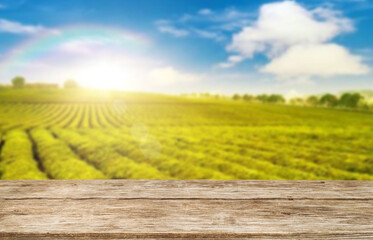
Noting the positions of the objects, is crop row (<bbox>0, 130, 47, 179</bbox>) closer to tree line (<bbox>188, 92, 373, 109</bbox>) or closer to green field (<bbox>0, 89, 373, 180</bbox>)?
green field (<bbox>0, 89, 373, 180</bbox>)

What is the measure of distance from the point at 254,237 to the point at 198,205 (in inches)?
14.7

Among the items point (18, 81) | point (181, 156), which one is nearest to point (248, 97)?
point (18, 81)

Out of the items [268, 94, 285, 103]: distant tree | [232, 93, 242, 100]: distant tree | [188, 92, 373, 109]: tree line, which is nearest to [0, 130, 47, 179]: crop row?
[188, 92, 373, 109]: tree line

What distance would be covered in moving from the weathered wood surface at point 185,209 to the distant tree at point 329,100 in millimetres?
63790

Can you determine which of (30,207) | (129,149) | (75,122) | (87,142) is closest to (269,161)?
(129,149)

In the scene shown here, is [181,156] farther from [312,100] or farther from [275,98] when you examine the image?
[275,98]

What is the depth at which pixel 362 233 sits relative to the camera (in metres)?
1.32

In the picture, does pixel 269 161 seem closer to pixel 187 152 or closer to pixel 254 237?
pixel 187 152

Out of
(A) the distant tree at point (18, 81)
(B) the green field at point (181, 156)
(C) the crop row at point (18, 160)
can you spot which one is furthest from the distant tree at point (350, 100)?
(A) the distant tree at point (18, 81)

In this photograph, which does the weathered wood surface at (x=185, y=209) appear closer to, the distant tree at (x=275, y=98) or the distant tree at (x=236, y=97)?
the distant tree at (x=275, y=98)

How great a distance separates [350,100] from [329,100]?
5.67 meters

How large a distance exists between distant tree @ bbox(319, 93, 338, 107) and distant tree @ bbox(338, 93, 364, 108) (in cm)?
164

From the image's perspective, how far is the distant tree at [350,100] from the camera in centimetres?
5456

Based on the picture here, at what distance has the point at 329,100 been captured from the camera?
199 ft
